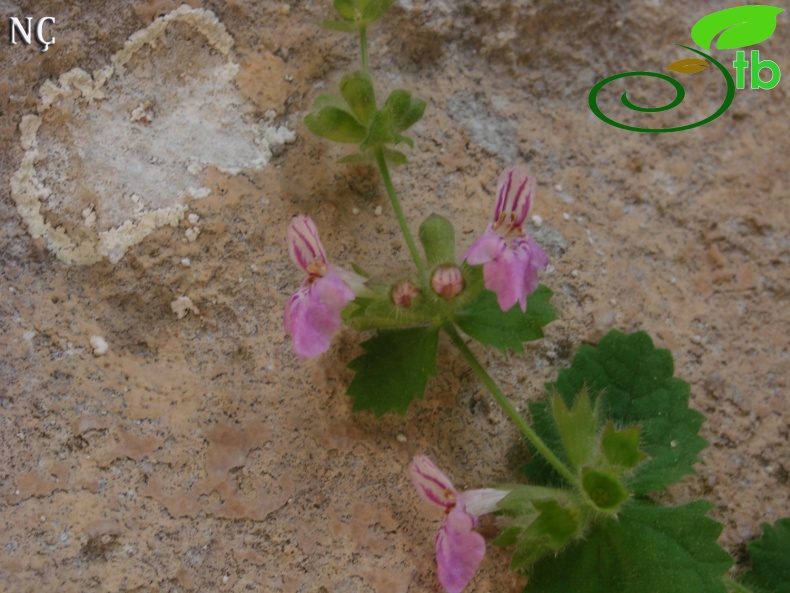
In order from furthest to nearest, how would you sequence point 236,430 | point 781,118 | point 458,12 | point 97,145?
point 781,118
point 458,12
point 97,145
point 236,430

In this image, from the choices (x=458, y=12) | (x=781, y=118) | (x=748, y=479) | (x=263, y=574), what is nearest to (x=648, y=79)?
(x=781, y=118)

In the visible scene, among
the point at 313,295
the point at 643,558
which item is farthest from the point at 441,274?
the point at 643,558

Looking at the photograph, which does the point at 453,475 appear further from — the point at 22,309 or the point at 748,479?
the point at 22,309

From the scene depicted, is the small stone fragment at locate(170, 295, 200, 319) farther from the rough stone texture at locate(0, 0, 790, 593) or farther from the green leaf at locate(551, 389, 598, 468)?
the green leaf at locate(551, 389, 598, 468)

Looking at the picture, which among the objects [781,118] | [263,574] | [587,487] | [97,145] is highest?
[97,145]

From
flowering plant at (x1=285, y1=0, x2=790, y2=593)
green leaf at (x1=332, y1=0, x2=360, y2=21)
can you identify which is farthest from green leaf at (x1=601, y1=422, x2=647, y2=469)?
green leaf at (x1=332, y1=0, x2=360, y2=21)

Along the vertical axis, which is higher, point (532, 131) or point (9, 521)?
point (532, 131)
